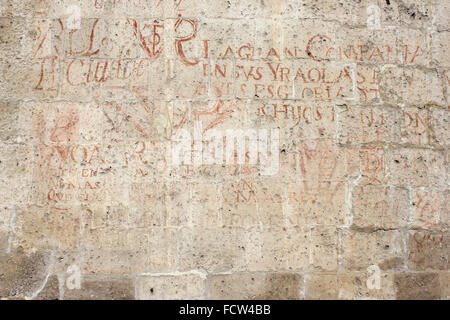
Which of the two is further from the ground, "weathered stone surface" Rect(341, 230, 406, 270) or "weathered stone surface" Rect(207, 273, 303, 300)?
"weathered stone surface" Rect(341, 230, 406, 270)

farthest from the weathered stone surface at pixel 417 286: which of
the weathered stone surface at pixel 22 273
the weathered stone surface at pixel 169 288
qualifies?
the weathered stone surface at pixel 22 273

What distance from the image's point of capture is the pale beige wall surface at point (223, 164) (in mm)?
2893

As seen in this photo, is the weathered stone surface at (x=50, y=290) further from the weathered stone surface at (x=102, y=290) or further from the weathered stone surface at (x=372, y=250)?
the weathered stone surface at (x=372, y=250)

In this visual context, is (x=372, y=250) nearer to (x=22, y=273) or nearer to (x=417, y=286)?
(x=417, y=286)

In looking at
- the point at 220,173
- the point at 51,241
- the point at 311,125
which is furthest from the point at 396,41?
the point at 51,241

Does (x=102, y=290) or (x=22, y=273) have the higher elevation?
(x=22, y=273)

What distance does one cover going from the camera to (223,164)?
2957mm

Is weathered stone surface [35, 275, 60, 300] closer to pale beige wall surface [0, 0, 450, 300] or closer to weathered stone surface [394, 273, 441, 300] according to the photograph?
pale beige wall surface [0, 0, 450, 300]

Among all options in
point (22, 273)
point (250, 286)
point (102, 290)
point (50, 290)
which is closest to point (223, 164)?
point (250, 286)

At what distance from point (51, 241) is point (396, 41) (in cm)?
301

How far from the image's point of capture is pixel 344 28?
3.10 m

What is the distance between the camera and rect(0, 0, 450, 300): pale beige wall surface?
2.89 m

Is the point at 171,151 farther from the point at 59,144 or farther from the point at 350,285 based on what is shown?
the point at 350,285

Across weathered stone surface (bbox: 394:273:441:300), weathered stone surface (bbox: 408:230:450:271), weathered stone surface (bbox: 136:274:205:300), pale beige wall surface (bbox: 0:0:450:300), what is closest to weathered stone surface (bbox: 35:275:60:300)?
pale beige wall surface (bbox: 0:0:450:300)
